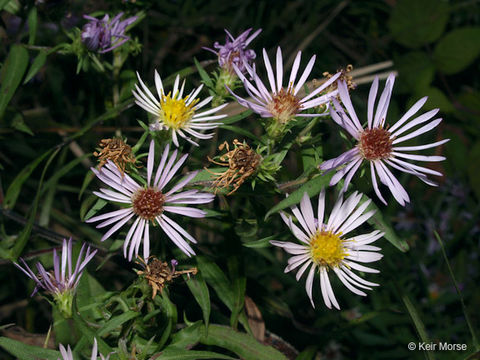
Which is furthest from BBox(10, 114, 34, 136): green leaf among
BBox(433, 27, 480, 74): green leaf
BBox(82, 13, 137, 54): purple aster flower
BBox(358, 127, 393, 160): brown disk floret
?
BBox(433, 27, 480, 74): green leaf

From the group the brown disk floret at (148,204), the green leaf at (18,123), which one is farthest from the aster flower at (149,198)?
the green leaf at (18,123)

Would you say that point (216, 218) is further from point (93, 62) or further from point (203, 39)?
point (203, 39)

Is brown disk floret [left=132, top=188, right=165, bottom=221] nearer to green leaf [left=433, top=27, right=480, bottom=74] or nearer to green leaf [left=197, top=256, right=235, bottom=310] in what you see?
green leaf [left=197, top=256, right=235, bottom=310]

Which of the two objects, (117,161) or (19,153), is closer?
(117,161)

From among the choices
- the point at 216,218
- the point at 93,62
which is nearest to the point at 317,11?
the point at 93,62

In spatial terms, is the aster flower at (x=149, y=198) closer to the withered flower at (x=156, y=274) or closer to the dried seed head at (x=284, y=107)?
the withered flower at (x=156, y=274)

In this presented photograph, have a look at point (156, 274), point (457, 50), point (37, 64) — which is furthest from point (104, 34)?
point (457, 50)
